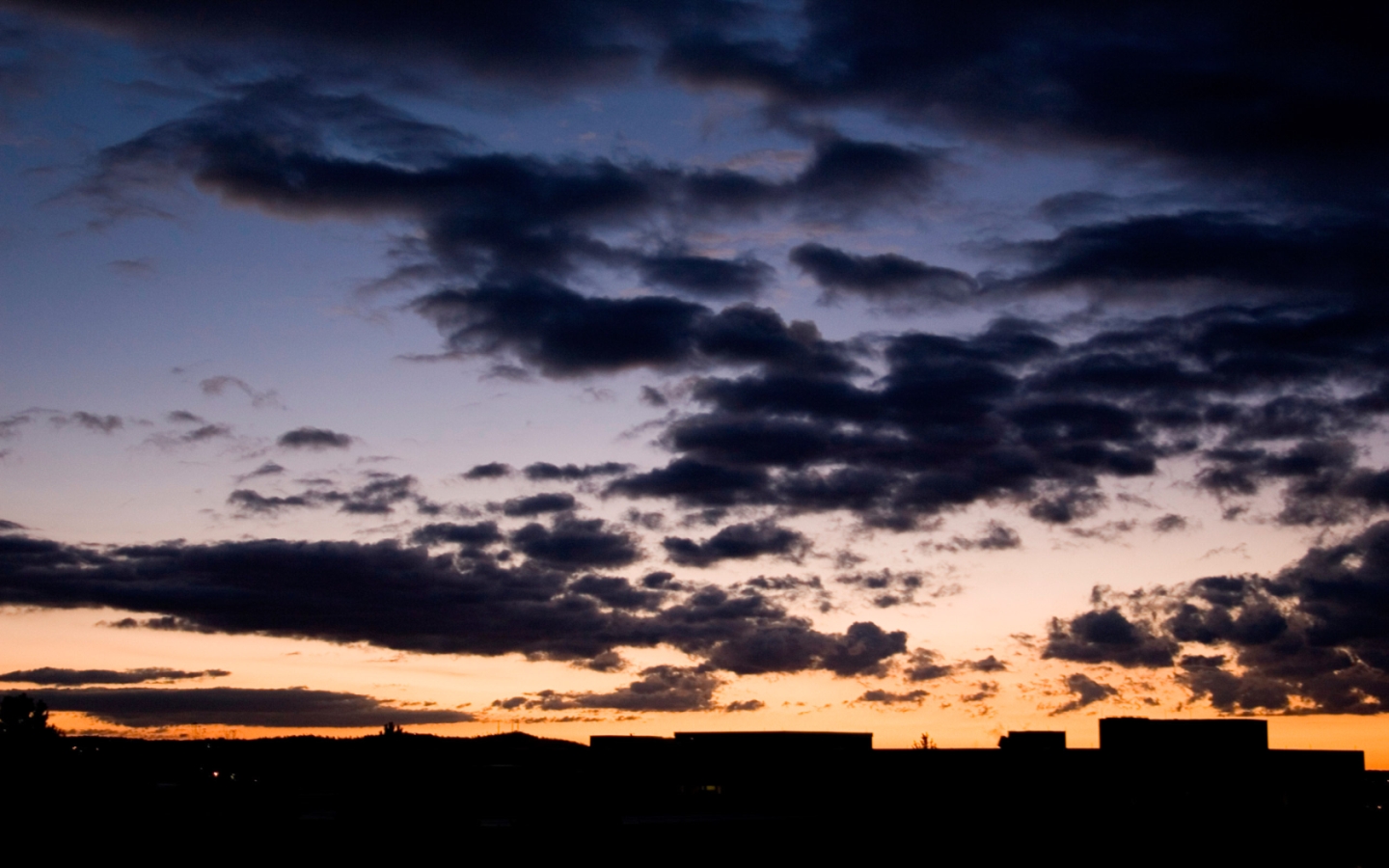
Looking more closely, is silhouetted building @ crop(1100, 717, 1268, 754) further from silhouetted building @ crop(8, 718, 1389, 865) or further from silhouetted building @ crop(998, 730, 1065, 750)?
silhouetted building @ crop(998, 730, 1065, 750)

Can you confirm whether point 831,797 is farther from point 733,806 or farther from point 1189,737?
point 1189,737

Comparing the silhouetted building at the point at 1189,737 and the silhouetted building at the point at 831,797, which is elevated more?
the silhouetted building at the point at 1189,737

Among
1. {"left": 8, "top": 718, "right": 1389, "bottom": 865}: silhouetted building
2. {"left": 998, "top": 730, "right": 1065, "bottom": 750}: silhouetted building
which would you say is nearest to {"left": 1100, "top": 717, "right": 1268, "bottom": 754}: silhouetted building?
{"left": 8, "top": 718, "right": 1389, "bottom": 865}: silhouetted building

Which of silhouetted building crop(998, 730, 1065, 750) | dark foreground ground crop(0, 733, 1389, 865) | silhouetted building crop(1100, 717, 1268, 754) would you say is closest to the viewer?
dark foreground ground crop(0, 733, 1389, 865)

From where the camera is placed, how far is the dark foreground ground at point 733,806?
98.1 metres

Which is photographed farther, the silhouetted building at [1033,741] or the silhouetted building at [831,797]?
the silhouetted building at [1033,741]

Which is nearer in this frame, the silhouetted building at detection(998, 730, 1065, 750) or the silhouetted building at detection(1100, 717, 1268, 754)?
the silhouetted building at detection(1100, 717, 1268, 754)

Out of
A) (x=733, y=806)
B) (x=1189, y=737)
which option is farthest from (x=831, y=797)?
(x=1189, y=737)

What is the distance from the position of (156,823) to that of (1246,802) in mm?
98380

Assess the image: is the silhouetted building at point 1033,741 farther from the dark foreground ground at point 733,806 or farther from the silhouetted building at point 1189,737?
the silhouetted building at point 1189,737

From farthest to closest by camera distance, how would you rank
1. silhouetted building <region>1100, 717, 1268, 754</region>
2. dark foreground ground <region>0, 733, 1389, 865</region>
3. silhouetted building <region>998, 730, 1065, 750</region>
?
silhouetted building <region>998, 730, 1065, 750</region> → silhouetted building <region>1100, 717, 1268, 754</region> → dark foreground ground <region>0, 733, 1389, 865</region>

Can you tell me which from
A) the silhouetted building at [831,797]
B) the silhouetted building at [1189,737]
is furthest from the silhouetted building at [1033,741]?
the silhouetted building at [1189,737]

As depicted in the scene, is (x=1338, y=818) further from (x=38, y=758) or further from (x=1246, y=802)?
(x=38, y=758)

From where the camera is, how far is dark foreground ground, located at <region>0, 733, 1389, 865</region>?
322ft
